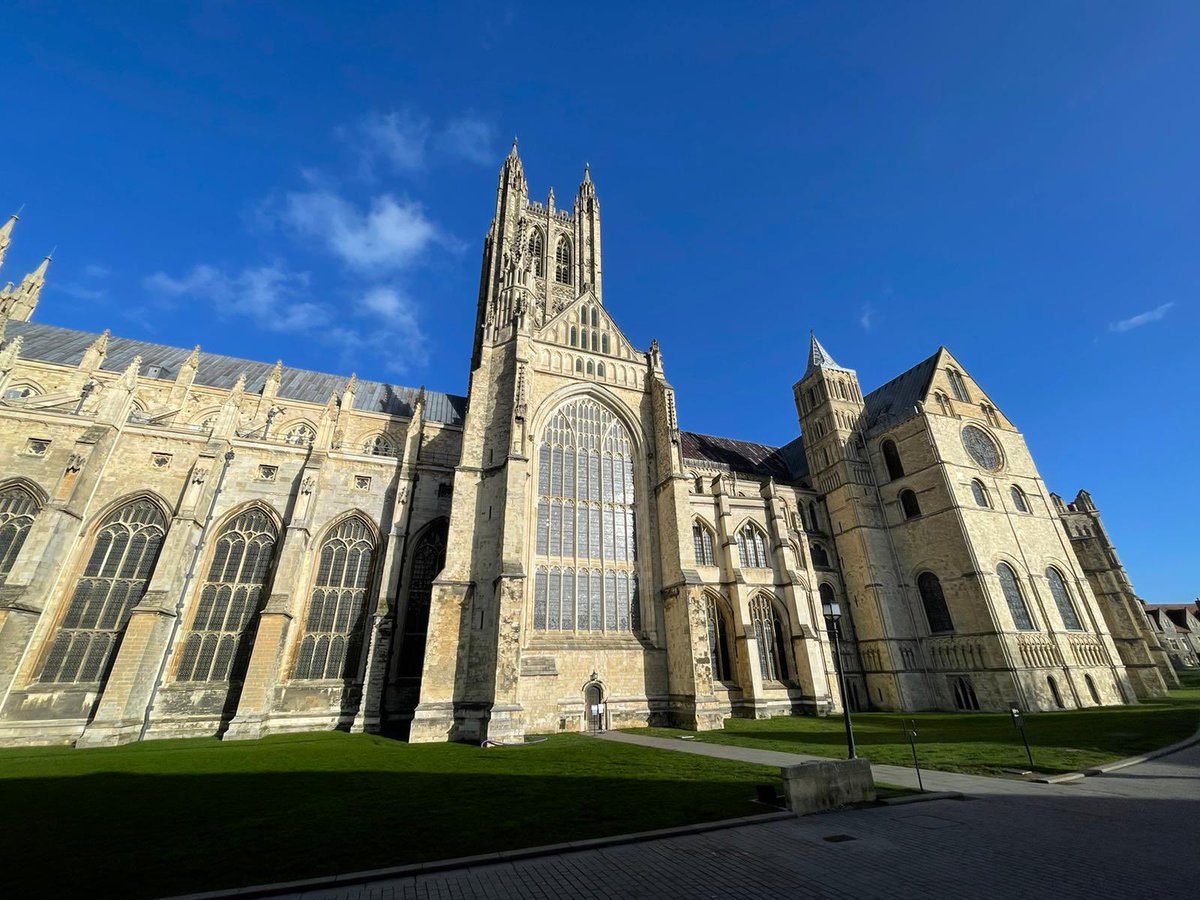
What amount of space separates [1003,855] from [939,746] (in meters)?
10.7

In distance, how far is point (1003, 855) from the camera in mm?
5754

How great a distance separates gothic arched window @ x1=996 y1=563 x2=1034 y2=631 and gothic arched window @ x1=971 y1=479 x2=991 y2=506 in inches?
149

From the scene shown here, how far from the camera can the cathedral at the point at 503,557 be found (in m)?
18.7

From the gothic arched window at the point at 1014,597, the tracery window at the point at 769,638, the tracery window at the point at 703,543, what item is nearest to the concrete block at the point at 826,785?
the tracery window at the point at 769,638

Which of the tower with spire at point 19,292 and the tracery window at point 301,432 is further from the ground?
the tower with spire at point 19,292

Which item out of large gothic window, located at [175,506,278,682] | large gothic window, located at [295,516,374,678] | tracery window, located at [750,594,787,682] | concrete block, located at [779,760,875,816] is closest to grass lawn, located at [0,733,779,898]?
concrete block, located at [779,760,875,816]

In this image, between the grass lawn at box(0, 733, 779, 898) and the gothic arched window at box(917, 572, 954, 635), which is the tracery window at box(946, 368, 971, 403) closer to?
the gothic arched window at box(917, 572, 954, 635)

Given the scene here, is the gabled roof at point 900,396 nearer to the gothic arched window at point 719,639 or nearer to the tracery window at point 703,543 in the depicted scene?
the tracery window at point 703,543

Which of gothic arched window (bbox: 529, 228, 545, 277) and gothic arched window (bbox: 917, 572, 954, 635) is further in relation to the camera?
gothic arched window (bbox: 529, 228, 545, 277)

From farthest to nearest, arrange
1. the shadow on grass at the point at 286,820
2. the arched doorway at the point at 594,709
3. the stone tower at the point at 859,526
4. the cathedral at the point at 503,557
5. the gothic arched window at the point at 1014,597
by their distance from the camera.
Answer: the stone tower at the point at 859,526 → the gothic arched window at the point at 1014,597 → the arched doorway at the point at 594,709 → the cathedral at the point at 503,557 → the shadow on grass at the point at 286,820

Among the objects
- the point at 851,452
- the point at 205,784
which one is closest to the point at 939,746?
the point at 205,784

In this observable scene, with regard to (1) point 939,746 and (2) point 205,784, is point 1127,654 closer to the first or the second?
(1) point 939,746

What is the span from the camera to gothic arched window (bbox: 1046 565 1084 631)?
92.0ft

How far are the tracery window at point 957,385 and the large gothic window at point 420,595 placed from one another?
3385cm
